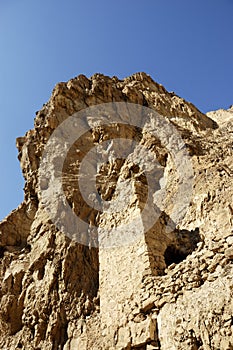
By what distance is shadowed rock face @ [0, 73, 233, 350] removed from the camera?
782 cm

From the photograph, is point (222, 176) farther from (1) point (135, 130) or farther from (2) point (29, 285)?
(2) point (29, 285)

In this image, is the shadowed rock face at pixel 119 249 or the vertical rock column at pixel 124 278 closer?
the shadowed rock face at pixel 119 249

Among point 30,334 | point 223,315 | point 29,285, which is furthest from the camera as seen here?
point 29,285

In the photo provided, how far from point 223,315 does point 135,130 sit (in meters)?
12.2

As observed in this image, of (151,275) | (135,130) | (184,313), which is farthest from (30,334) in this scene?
(135,130)

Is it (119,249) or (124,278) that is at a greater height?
(119,249)

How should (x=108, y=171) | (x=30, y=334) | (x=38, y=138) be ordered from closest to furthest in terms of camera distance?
(x=30, y=334) → (x=108, y=171) → (x=38, y=138)

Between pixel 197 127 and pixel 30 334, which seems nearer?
pixel 30 334

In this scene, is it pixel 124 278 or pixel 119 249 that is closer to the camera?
pixel 124 278

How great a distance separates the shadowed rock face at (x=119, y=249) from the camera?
7824mm

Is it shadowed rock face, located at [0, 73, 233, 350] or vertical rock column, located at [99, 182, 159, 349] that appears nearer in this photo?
shadowed rock face, located at [0, 73, 233, 350]

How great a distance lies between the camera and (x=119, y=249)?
405 inches

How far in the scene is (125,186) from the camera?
12.6m

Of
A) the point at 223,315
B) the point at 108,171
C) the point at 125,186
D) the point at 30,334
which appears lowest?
the point at 223,315
